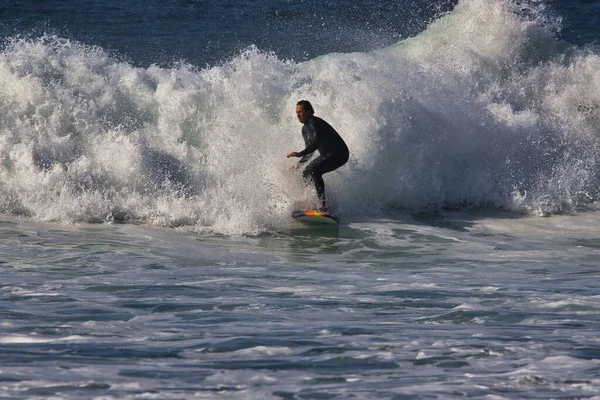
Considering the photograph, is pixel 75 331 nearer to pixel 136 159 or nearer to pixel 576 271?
pixel 576 271

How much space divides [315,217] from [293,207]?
439 millimetres

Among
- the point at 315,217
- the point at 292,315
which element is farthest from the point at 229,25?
the point at 292,315

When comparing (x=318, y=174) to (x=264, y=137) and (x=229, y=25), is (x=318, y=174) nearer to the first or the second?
(x=264, y=137)

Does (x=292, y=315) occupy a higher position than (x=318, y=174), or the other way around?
(x=318, y=174)

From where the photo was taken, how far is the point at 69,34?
20516 millimetres

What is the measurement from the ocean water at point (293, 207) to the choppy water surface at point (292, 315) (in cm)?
3

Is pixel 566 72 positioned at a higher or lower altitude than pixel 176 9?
lower

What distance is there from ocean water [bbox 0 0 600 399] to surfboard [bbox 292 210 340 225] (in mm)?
149

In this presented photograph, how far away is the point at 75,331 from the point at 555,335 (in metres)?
3.36

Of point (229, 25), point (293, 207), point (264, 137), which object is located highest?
point (229, 25)

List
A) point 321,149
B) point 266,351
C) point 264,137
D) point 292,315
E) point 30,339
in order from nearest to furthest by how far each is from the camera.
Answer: point 266,351
point 30,339
point 292,315
point 321,149
point 264,137

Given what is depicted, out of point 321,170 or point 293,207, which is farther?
point 293,207

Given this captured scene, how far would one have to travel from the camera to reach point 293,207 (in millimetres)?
12688

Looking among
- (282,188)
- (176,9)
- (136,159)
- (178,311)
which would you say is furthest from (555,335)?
(176,9)
